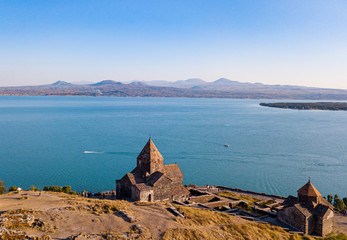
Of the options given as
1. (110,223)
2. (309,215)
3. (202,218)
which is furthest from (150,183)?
(309,215)

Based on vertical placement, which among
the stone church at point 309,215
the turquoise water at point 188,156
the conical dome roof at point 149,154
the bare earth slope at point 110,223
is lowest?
the turquoise water at point 188,156

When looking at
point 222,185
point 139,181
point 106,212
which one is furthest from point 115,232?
point 222,185

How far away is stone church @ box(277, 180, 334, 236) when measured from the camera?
1989 centimetres

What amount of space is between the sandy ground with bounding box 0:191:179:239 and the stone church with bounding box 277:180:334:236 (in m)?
9.37

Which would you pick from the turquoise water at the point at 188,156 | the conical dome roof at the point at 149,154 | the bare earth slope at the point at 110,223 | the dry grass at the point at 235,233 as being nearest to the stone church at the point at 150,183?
the conical dome roof at the point at 149,154

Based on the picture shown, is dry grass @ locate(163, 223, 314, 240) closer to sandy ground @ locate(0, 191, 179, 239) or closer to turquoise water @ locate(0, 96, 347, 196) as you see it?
sandy ground @ locate(0, 191, 179, 239)

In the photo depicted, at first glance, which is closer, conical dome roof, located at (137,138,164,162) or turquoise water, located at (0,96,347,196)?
conical dome roof, located at (137,138,164,162)

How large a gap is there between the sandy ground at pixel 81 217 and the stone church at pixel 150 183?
286 centimetres

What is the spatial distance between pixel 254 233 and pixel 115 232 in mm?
8837

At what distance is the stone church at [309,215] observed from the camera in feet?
65.3

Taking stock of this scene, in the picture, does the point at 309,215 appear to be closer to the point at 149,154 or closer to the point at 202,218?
the point at 202,218

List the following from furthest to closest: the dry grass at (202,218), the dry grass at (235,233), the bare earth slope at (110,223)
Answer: the dry grass at (202,218) < the dry grass at (235,233) < the bare earth slope at (110,223)

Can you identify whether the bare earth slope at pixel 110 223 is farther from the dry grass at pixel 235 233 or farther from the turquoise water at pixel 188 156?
the turquoise water at pixel 188 156

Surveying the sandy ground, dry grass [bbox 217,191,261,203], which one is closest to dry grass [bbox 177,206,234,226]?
the sandy ground
